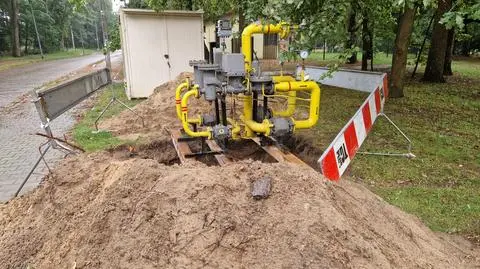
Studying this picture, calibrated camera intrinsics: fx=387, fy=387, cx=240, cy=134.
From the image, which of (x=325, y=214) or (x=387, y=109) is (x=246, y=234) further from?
(x=387, y=109)

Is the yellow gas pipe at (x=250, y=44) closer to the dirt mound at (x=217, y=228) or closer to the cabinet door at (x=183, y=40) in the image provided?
the dirt mound at (x=217, y=228)

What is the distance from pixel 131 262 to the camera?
2.62 meters

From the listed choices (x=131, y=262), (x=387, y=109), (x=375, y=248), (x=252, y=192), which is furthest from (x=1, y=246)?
(x=387, y=109)

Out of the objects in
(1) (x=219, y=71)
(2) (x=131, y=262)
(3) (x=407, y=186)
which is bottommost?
(3) (x=407, y=186)

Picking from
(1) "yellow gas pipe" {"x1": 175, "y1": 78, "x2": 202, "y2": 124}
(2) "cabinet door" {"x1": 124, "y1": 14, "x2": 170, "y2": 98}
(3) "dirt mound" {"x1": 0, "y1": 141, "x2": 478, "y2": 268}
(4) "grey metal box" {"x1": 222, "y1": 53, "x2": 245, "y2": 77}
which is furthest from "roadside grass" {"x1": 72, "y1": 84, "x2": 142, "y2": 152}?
(3) "dirt mound" {"x1": 0, "y1": 141, "x2": 478, "y2": 268}

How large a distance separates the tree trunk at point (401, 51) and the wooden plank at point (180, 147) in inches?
260

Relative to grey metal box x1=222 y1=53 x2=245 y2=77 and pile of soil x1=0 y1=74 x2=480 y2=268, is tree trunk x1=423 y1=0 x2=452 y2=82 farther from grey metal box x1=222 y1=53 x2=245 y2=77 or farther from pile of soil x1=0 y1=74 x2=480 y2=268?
pile of soil x1=0 y1=74 x2=480 y2=268

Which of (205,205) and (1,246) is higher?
(205,205)

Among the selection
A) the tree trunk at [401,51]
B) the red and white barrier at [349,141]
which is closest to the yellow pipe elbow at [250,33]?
the red and white barrier at [349,141]

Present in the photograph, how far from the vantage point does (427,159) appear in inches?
239

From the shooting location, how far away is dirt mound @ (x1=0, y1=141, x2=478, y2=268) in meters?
2.58

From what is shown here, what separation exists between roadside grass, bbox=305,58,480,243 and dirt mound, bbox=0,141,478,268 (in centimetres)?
90

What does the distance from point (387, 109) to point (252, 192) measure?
7.70 meters

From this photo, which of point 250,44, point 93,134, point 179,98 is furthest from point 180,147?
point 93,134
